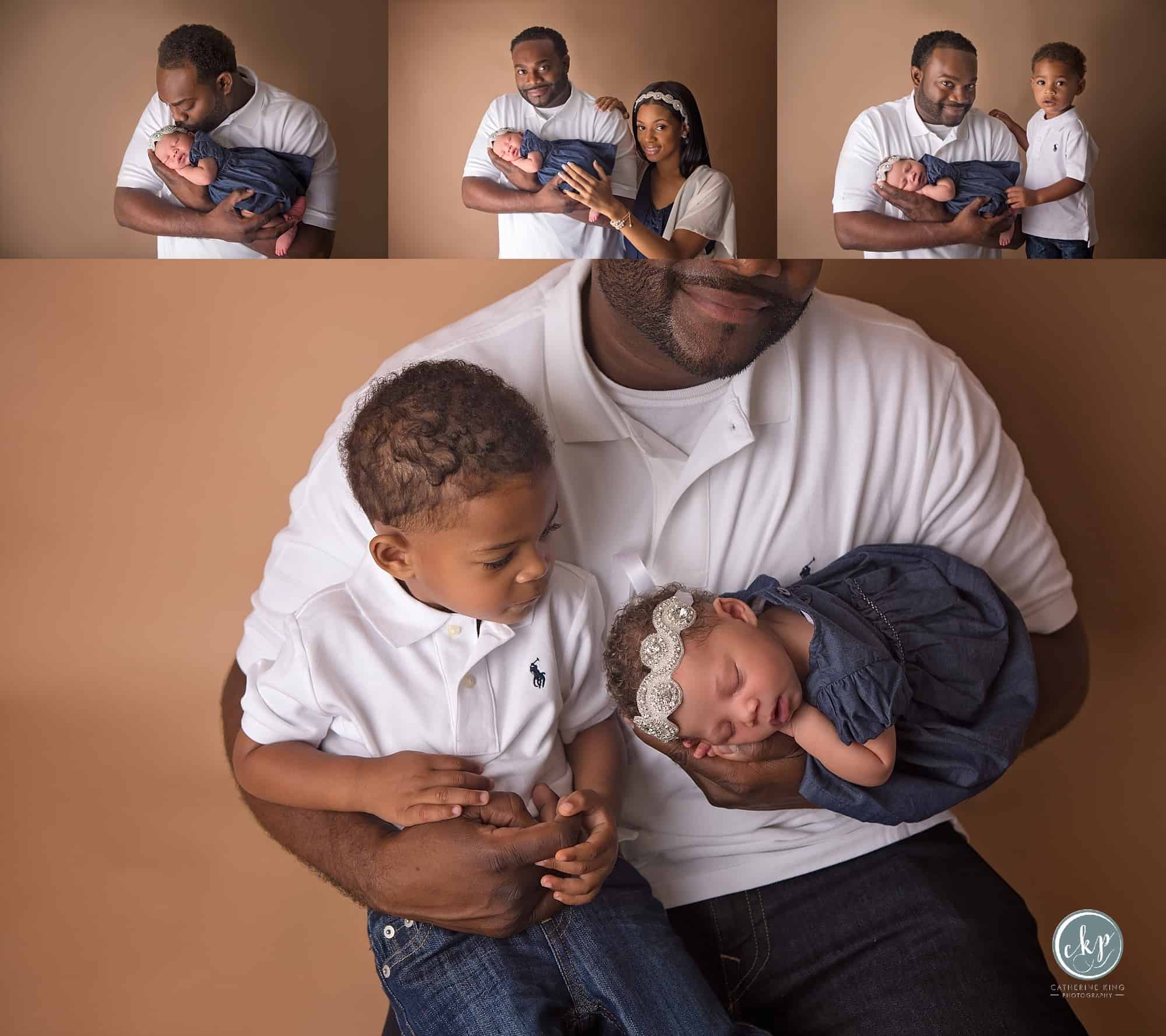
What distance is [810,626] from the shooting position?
140cm

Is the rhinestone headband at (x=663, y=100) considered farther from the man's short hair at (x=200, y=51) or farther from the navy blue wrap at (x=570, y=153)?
the man's short hair at (x=200, y=51)

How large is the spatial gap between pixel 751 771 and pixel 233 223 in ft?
3.63

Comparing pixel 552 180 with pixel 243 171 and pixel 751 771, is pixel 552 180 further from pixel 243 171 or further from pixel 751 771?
pixel 751 771

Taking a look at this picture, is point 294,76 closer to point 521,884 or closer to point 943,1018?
point 521,884

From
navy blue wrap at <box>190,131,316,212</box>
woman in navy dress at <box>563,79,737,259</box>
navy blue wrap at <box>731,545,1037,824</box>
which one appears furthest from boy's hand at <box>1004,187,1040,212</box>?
navy blue wrap at <box>190,131,316,212</box>

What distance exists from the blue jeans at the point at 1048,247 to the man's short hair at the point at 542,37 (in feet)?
2.63

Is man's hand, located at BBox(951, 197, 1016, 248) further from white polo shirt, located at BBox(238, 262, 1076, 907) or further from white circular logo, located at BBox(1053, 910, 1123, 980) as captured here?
white circular logo, located at BBox(1053, 910, 1123, 980)

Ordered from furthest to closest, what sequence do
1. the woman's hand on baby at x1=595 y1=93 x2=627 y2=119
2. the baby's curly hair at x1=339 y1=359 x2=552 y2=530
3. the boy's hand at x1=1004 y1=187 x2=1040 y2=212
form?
the boy's hand at x1=1004 y1=187 x2=1040 y2=212 < the woman's hand on baby at x1=595 y1=93 x2=627 y2=119 < the baby's curly hair at x1=339 y1=359 x2=552 y2=530

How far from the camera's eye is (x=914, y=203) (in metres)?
1.68

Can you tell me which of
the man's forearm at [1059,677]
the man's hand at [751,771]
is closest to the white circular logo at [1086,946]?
the man's forearm at [1059,677]

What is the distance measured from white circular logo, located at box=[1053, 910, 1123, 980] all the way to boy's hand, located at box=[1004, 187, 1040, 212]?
113cm

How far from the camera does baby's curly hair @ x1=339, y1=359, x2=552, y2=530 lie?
1.25 meters

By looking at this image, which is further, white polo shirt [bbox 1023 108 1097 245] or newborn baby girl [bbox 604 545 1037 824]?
white polo shirt [bbox 1023 108 1097 245]

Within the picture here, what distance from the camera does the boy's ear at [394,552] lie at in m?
1.32
